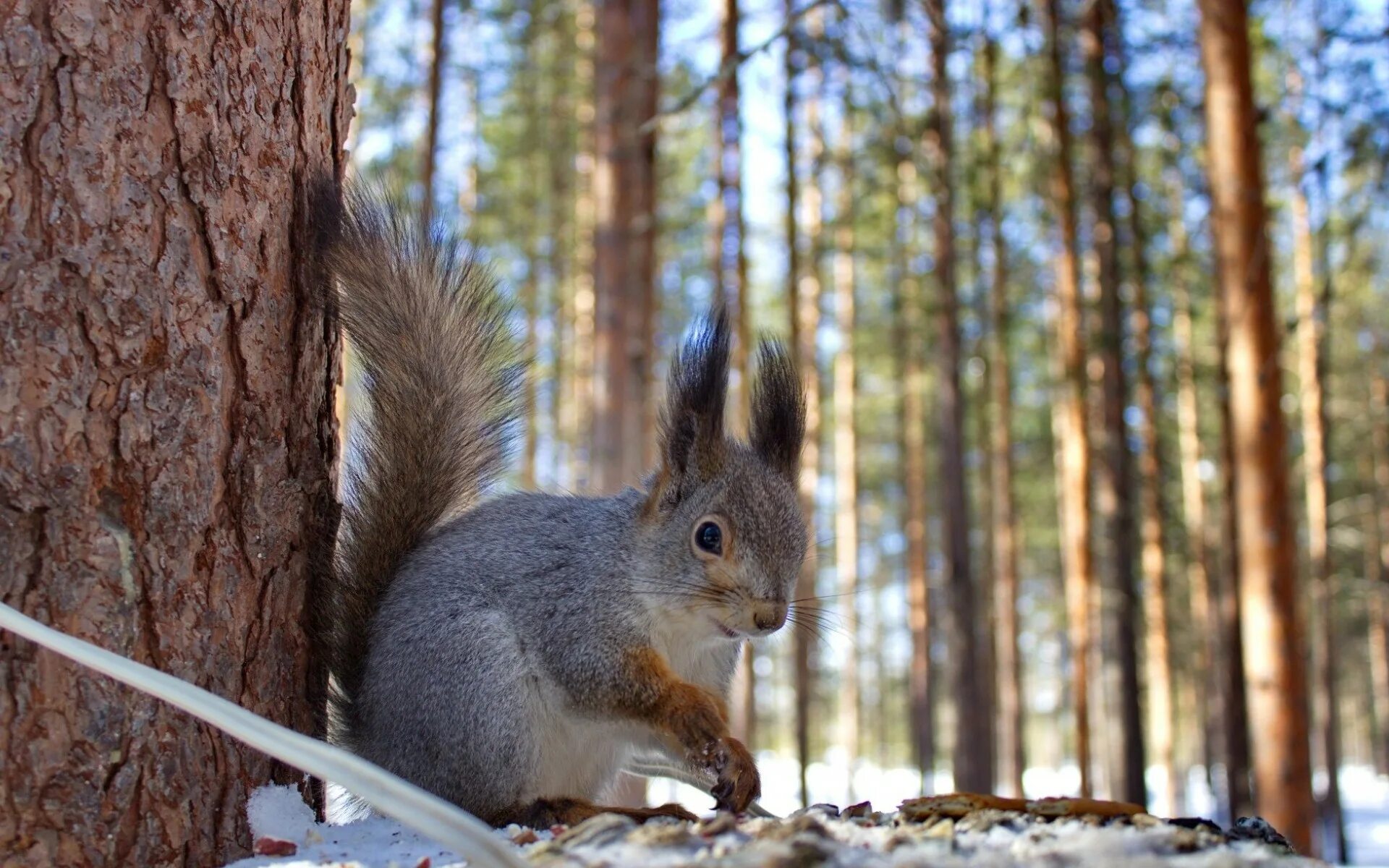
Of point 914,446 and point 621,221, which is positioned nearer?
point 621,221

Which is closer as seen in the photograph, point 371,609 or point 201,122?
point 201,122

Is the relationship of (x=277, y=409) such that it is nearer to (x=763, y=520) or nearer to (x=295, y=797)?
(x=295, y=797)

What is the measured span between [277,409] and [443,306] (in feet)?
1.40

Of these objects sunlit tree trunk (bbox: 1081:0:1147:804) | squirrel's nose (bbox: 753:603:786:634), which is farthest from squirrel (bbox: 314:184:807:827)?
sunlit tree trunk (bbox: 1081:0:1147:804)

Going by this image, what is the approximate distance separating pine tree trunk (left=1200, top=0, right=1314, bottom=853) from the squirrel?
4212mm

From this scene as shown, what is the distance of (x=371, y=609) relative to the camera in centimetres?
209

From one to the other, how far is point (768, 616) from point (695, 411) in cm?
42

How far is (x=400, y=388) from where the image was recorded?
6.89 ft

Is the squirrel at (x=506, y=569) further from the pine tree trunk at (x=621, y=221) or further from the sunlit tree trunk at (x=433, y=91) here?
the sunlit tree trunk at (x=433, y=91)

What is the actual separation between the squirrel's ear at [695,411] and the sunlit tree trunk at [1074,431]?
26.3ft

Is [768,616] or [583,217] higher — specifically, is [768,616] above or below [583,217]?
below

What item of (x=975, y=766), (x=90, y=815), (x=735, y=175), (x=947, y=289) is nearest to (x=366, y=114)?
(x=735, y=175)

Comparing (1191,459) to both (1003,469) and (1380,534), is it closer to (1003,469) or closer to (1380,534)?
(1003,469)

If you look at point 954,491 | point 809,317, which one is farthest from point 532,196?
point 954,491
